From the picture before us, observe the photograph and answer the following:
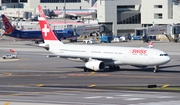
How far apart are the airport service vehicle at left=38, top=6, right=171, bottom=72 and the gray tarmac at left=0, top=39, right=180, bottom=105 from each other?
1225 millimetres

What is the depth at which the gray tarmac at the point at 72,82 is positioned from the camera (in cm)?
4828

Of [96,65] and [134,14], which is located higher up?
[134,14]

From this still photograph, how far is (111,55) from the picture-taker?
74.6 metres

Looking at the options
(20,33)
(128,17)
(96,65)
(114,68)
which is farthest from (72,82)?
(128,17)

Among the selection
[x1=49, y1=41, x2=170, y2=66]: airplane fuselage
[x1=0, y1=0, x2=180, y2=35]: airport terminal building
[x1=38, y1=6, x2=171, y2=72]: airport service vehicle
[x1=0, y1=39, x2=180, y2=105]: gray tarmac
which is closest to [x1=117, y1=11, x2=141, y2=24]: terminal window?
[x1=0, y1=0, x2=180, y2=35]: airport terminal building

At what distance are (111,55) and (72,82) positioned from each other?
11780 mm

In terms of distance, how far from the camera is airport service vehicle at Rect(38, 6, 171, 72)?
7138 centimetres

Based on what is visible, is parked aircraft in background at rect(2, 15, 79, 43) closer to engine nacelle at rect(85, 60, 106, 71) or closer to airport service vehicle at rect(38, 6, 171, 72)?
airport service vehicle at rect(38, 6, 171, 72)

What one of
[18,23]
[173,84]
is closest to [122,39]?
[18,23]

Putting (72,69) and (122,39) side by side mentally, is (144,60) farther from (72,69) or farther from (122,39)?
(122,39)

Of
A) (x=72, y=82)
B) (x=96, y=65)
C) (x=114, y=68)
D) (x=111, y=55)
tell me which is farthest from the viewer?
(x=114, y=68)

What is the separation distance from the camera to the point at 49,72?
249 feet

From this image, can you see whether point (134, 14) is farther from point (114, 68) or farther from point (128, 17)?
point (114, 68)

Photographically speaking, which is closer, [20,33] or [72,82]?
[72,82]
